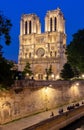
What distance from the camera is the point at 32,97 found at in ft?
115

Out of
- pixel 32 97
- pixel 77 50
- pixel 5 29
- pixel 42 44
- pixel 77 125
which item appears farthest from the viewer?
pixel 42 44

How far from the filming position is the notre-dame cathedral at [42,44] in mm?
91500

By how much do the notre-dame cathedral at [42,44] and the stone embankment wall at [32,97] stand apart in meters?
42.2

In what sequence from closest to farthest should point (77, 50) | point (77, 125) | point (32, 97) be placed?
1. point (77, 125)
2. point (32, 97)
3. point (77, 50)

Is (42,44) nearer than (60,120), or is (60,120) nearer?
(60,120)

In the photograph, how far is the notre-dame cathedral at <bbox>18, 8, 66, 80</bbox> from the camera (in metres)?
91.5

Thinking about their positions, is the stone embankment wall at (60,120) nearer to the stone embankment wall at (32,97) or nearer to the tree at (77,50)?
the stone embankment wall at (32,97)

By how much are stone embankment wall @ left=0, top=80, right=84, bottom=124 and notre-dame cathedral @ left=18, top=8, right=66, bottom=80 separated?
42.2 m

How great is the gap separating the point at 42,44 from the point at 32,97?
61381mm

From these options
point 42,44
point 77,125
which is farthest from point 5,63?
point 42,44

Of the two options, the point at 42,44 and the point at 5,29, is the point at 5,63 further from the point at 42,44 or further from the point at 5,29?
the point at 42,44

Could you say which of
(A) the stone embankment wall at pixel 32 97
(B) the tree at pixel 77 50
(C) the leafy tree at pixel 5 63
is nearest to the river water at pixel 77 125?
(A) the stone embankment wall at pixel 32 97

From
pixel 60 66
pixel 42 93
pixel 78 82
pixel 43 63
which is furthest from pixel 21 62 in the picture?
pixel 42 93

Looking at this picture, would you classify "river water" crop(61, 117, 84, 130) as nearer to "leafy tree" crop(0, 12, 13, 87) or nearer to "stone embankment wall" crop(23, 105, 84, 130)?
"stone embankment wall" crop(23, 105, 84, 130)
